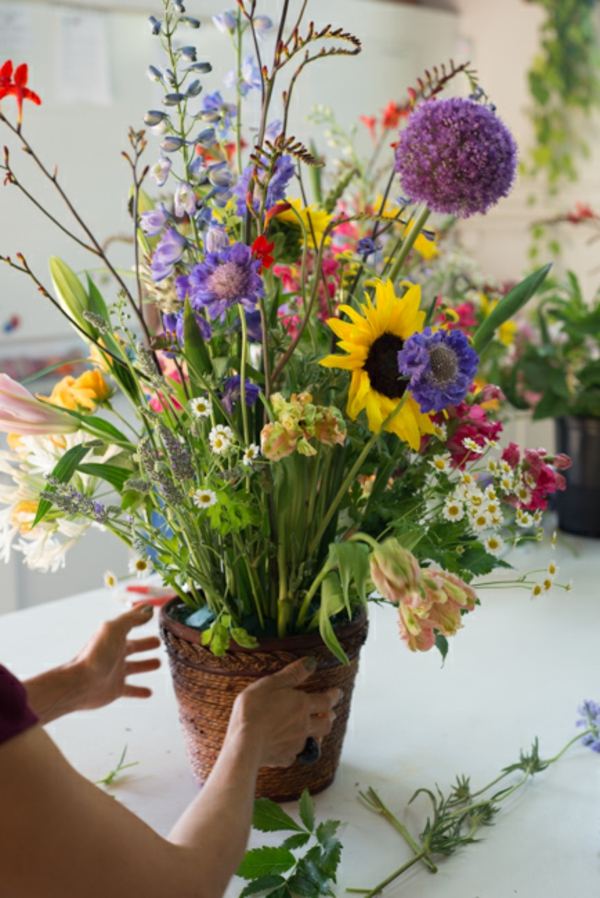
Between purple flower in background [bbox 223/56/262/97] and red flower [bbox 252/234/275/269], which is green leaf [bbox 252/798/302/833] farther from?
purple flower in background [bbox 223/56/262/97]

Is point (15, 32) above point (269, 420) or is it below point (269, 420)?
above

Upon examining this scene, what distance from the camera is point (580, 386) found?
1.62 metres

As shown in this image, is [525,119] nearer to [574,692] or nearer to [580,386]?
[580,386]

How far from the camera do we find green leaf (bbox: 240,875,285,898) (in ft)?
2.34

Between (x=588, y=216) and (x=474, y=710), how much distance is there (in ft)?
3.34

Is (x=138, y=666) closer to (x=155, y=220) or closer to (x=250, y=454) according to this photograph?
(x=250, y=454)

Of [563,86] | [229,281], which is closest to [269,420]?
[229,281]

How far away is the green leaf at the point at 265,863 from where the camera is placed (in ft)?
2.38

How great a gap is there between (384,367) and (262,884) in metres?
0.36

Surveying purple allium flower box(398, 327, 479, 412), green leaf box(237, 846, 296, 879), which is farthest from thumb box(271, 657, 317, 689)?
purple allium flower box(398, 327, 479, 412)

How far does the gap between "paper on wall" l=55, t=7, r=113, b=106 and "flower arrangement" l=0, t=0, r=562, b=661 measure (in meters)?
1.76

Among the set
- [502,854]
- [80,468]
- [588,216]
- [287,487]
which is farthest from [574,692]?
[588,216]

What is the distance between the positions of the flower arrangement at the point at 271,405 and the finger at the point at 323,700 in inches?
2.0

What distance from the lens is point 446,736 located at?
97 cm
